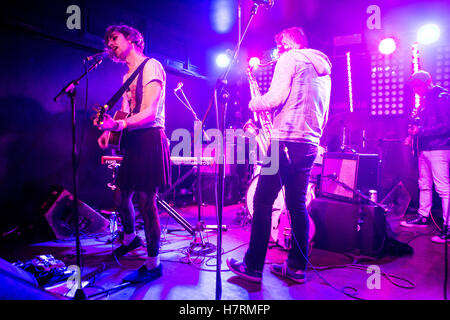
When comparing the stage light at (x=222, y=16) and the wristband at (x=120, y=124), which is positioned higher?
the stage light at (x=222, y=16)

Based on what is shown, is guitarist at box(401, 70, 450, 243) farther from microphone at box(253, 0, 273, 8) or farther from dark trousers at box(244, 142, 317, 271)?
microphone at box(253, 0, 273, 8)

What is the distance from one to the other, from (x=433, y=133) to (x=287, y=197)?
3268mm

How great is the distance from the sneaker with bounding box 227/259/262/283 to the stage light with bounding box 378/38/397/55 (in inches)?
215

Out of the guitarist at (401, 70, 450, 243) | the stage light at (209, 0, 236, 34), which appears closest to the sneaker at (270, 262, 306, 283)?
the guitarist at (401, 70, 450, 243)

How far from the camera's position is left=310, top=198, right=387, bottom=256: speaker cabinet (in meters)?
3.15

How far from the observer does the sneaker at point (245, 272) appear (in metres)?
2.41

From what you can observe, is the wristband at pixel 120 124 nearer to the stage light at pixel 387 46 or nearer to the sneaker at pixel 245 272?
the sneaker at pixel 245 272

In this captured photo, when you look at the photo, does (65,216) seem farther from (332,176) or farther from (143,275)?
(332,176)

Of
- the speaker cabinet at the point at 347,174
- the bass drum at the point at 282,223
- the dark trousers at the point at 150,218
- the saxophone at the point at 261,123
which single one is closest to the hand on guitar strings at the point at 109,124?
the dark trousers at the point at 150,218

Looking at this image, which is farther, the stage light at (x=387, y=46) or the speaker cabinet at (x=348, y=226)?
the stage light at (x=387, y=46)

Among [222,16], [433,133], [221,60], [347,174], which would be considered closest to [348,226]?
[347,174]

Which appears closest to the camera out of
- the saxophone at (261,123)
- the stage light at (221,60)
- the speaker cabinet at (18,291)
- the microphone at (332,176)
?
the speaker cabinet at (18,291)

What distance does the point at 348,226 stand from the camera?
129 inches

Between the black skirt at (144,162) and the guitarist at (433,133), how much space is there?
4.10 meters
